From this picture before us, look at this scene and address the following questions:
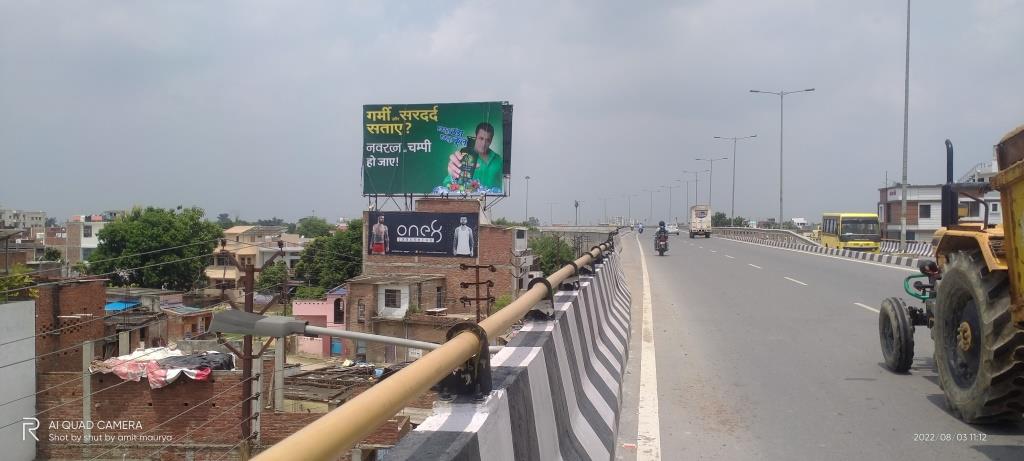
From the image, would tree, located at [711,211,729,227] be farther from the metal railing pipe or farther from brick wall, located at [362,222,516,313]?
the metal railing pipe

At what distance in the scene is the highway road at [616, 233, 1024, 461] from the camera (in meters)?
5.00

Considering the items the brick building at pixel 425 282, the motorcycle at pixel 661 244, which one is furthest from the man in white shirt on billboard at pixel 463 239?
the motorcycle at pixel 661 244

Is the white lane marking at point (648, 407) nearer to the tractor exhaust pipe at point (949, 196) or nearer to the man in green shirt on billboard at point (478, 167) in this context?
the tractor exhaust pipe at point (949, 196)

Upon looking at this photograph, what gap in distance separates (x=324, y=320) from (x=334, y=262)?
19830 mm

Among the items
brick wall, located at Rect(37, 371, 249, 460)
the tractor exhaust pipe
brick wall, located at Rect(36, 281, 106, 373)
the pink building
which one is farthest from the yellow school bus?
brick wall, located at Rect(36, 281, 106, 373)

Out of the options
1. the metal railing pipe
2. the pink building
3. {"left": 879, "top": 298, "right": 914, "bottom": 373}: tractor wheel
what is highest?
the metal railing pipe

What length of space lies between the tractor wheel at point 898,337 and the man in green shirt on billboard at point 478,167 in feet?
119

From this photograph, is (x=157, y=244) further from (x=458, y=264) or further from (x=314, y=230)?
(x=314, y=230)

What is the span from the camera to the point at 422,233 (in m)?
47.0

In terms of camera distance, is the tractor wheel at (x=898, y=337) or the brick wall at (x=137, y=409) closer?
the tractor wheel at (x=898, y=337)

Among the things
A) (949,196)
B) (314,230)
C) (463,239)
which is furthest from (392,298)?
(314,230)

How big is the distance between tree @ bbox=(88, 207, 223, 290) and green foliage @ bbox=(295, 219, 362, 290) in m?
7.56

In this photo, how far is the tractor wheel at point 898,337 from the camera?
23.5 feet

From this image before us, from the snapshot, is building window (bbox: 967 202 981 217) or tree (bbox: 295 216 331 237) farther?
tree (bbox: 295 216 331 237)
